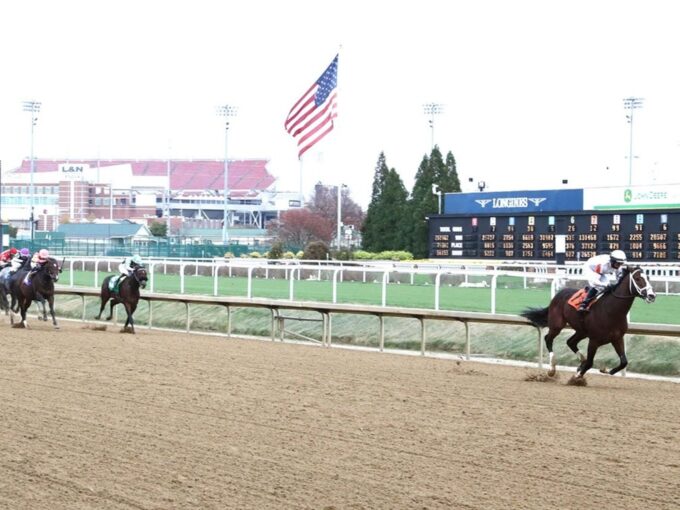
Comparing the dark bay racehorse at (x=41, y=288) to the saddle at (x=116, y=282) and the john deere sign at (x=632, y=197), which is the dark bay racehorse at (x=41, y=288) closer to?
the saddle at (x=116, y=282)

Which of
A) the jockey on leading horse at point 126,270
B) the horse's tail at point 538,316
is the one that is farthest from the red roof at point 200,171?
the horse's tail at point 538,316

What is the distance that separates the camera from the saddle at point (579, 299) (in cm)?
1256

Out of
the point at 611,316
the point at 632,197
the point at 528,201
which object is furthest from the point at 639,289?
the point at 528,201

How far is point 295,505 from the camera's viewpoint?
611cm

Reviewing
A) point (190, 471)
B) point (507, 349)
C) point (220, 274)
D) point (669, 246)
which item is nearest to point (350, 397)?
point (190, 471)

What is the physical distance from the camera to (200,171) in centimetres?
14525

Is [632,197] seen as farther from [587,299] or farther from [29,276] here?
[587,299]

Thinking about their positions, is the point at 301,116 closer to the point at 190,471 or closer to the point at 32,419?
the point at 32,419

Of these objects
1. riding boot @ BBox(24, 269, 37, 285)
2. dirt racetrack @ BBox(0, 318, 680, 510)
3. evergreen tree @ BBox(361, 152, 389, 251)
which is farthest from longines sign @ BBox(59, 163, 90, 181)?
dirt racetrack @ BBox(0, 318, 680, 510)

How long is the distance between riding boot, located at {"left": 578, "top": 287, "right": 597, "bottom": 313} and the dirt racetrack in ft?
2.70

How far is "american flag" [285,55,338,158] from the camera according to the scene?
87.9 ft

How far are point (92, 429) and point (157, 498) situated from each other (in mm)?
2334

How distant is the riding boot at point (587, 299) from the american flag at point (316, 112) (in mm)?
14463

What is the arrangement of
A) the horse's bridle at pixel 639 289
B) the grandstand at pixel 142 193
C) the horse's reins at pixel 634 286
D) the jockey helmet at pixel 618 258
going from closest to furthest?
the horse's bridle at pixel 639 289, the horse's reins at pixel 634 286, the jockey helmet at pixel 618 258, the grandstand at pixel 142 193
